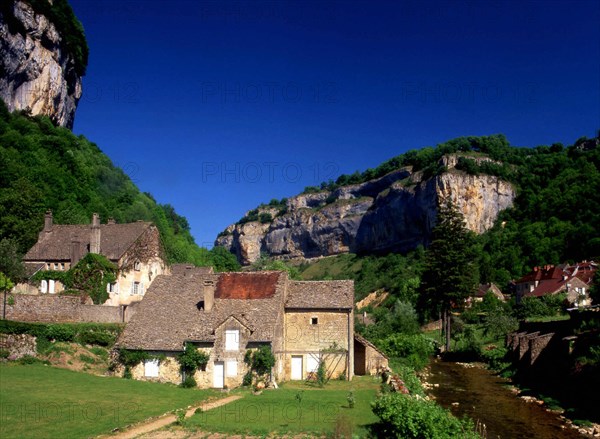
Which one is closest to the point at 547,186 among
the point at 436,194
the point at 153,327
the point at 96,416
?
the point at 436,194

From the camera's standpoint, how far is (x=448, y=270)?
59906mm

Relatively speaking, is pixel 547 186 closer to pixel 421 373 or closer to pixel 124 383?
pixel 421 373

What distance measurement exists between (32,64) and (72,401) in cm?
7508

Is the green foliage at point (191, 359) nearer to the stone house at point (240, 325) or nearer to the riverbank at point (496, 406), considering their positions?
the stone house at point (240, 325)

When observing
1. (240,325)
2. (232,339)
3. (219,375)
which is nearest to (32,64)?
(240,325)

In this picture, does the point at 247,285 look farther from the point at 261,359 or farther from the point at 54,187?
the point at 54,187

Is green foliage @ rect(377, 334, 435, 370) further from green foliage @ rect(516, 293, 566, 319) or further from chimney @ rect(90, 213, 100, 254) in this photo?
chimney @ rect(90, 213, 100, 254)

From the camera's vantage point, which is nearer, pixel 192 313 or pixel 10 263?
pixel 192 313

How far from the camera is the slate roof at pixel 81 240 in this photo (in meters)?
44.6

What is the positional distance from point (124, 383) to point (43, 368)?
541 cm

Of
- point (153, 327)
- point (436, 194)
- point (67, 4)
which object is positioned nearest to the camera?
point (153, 327)

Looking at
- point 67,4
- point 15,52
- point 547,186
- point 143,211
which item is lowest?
point 143,211

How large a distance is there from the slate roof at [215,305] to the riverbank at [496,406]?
8794mm

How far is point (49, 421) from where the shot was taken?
61.3 ft
